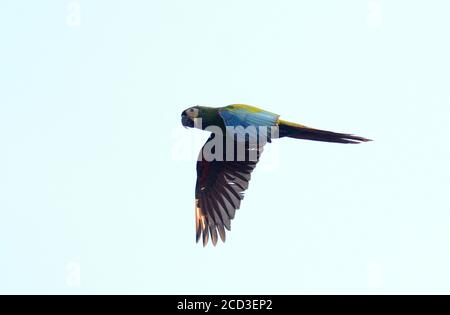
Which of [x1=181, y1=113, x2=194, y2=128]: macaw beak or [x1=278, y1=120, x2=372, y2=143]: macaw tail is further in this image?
[x1=181, y1=113, x2=194, y2=128]: macaw beak

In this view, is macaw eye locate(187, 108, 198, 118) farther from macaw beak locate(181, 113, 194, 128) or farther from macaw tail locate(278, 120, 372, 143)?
macaw tail locate(278, 120, 372, 143)

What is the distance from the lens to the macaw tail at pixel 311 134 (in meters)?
15.4

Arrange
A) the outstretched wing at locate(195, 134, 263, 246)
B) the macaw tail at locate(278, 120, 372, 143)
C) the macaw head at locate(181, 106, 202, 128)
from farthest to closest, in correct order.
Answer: the outstretched wing at locate(195, 134, 263, 246)
the macaw head at locate(181, 106, 202, 128)
the macaw tail at locate(278, 120, 372, 143)

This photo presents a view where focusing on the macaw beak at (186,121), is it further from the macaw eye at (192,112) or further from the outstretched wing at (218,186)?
the outstretched wing at (218,186)

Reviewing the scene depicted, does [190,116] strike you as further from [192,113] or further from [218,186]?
[218,186]

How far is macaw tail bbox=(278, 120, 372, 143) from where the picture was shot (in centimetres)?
1538

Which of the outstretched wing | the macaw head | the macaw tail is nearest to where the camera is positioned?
the macaw tail

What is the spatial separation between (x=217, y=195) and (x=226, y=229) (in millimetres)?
590

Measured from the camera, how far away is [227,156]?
16.4m

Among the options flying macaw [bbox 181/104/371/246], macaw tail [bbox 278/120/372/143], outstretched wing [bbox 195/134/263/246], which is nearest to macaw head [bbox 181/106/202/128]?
flying macaw [bbox 181/104/371/246]
